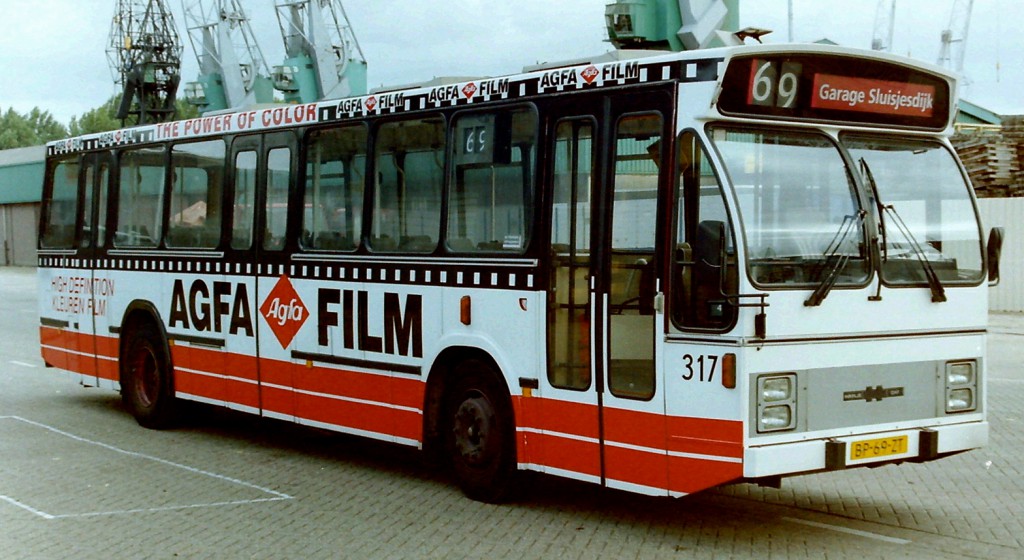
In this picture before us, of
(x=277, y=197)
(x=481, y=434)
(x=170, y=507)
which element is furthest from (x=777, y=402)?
(x=277, y=197)

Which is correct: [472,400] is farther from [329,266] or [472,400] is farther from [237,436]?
[237,436]

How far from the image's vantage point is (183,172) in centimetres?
1350

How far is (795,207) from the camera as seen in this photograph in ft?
26.7

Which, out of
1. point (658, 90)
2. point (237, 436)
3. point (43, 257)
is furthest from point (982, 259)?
point (43, 257)

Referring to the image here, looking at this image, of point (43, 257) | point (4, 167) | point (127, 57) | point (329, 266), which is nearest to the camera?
point (329, 266)

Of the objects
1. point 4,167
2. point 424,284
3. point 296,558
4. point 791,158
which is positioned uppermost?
point 4,167

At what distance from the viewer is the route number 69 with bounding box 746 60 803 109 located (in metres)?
8.15

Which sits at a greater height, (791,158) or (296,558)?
(791,158)

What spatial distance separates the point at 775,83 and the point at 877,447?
2.25 meters

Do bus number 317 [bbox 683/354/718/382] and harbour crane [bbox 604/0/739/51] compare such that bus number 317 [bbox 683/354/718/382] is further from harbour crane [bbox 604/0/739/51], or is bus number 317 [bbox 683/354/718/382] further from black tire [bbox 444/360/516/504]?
harbour crane [bbox 604/0/739/51]

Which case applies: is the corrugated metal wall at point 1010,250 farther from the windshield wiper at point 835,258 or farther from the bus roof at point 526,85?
the windshield wiper at point 835,258

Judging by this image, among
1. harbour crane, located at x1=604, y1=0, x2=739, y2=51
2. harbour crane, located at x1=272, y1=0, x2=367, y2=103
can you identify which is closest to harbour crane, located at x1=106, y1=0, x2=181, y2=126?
harbour crane, located at x1=272, y1=0, x2=367, y2=103

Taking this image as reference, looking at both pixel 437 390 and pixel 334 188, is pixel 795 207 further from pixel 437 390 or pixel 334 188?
pixel 334 188

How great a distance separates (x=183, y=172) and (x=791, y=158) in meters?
7.16
